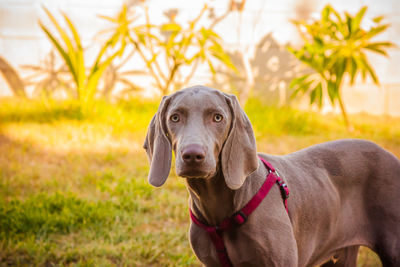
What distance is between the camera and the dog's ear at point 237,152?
6.06ft

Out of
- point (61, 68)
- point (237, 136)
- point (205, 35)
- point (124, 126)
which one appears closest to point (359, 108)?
point (205, 35)

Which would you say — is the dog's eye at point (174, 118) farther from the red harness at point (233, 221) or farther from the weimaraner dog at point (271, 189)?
the red harness at point (233, 221)

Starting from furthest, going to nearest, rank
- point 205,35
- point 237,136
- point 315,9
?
point 315,9
point 205,35
point 237,136

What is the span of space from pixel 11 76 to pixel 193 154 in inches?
272

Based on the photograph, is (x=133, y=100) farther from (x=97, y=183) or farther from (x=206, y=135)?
(x=206, y=135)

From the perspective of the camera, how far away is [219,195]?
1953 millimetres

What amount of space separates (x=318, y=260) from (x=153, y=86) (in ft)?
18.8

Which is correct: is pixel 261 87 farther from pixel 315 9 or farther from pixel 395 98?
pixel 395 98

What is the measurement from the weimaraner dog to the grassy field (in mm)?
875

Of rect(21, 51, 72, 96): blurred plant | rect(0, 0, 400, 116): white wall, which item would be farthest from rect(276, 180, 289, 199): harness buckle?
rect(21, 51, 72, 96): blurred plant

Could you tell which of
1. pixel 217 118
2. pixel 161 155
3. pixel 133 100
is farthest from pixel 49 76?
pixel 217 118

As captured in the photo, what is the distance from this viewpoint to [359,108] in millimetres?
8195

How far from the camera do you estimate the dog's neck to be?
6.33ft

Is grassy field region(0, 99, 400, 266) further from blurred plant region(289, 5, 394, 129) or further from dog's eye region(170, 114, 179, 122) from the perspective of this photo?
dog's eye region(170, 114, 179, 122)
